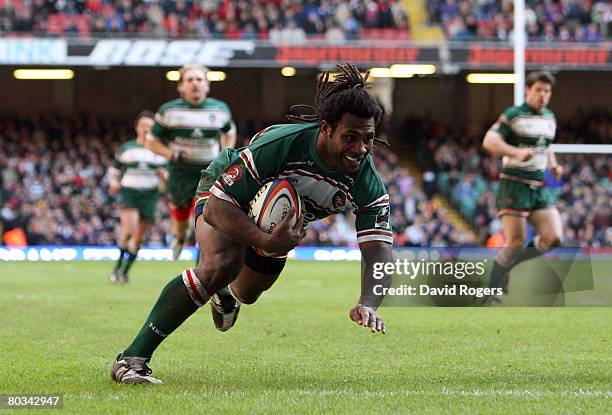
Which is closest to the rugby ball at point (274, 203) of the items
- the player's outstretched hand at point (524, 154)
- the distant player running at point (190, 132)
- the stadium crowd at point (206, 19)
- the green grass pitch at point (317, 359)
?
the green grass pitch at point (317, 359)

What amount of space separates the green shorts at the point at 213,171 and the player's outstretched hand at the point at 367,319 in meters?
1.19

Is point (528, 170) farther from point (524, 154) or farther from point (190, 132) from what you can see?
point (190, 132)

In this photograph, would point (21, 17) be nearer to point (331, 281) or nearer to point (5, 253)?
point (5, 253)

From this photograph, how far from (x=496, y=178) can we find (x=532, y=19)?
4.10m

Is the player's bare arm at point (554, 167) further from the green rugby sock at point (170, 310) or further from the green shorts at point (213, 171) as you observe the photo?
the green rugby sock at point (170, 310)

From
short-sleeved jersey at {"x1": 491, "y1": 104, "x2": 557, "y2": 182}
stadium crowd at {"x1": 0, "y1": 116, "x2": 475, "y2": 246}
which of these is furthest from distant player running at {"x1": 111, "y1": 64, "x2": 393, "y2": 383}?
stadium crowd at {"x1": 0, "y1": 116, "x2": 475, "y2": 246}

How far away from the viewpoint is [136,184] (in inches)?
634

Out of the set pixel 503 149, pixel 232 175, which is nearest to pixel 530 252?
pixel 503 149

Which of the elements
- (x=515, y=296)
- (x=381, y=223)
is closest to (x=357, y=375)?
(x=381, y=223)

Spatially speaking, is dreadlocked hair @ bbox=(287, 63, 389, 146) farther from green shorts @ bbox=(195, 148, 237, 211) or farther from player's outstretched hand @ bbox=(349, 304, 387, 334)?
player's outstretched hand @ bbox=(349, 304, 387, 334)

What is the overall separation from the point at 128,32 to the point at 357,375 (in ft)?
73.1

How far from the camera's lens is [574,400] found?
17.6 ft

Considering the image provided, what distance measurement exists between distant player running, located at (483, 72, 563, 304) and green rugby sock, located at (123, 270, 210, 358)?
606cm

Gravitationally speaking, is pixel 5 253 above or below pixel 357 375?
below
